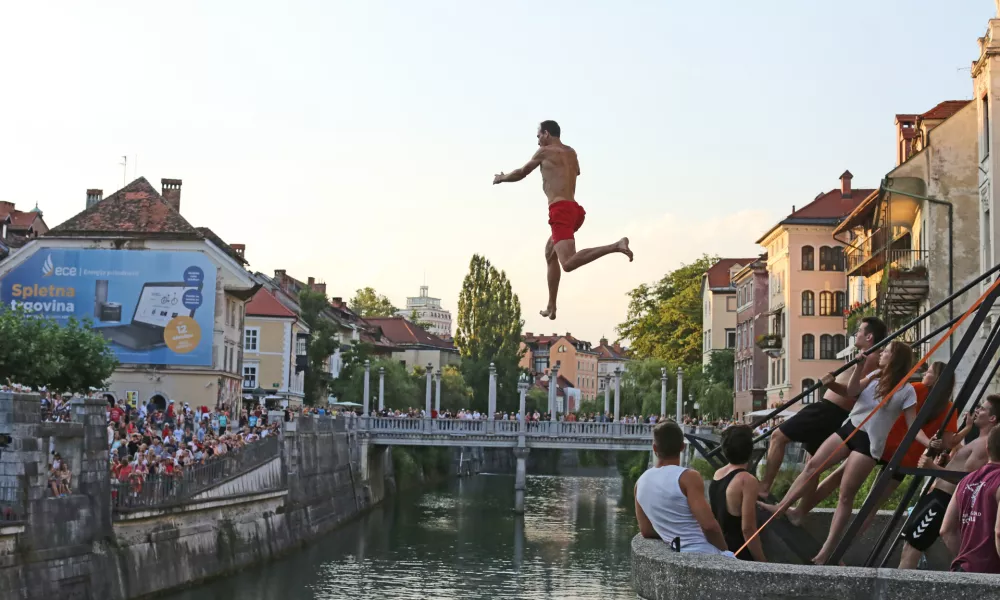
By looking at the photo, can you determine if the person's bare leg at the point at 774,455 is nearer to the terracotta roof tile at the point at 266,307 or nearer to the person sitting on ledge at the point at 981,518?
the person sitting on ledge at the point at 981,518

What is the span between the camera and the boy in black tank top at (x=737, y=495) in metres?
8.38

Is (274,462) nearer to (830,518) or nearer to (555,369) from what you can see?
(555,369)

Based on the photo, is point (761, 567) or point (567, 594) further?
point (567, 594)

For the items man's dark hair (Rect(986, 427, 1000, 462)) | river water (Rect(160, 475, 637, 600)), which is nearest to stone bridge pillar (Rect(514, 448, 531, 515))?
river water (Rect(160, 475, 637, 600))

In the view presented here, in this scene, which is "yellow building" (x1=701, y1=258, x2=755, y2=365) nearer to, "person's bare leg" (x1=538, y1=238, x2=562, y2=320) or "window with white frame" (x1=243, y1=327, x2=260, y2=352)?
"window with white frame" (x1=243, y1=327, x2=260, y2=352)

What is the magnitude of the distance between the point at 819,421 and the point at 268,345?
78225mm

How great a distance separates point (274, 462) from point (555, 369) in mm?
22958

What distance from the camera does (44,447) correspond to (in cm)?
2886

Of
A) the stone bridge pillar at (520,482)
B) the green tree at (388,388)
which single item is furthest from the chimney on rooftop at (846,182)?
the green tree at (388,388)

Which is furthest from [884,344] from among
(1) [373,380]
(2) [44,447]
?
(1) [373,380]

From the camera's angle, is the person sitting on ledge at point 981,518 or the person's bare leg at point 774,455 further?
the person's bare leg at point 774,455

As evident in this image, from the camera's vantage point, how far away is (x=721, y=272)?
9875cm

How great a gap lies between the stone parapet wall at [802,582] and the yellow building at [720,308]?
289 ft

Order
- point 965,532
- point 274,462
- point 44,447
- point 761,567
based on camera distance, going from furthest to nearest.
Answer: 1. point 274,462
2. point 44,447
3. point 965,532
4. point 761,567
